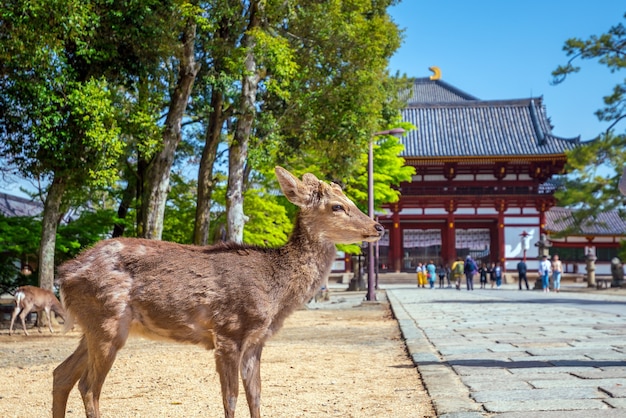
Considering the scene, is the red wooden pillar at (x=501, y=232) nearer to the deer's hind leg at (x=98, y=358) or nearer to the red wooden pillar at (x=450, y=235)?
the red wooden pillar at (x=450, y=235)

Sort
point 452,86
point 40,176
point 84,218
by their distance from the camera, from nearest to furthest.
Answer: point 40,176 → point 84,218 → point 452,86

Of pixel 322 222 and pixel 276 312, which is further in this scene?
pixel 322 222

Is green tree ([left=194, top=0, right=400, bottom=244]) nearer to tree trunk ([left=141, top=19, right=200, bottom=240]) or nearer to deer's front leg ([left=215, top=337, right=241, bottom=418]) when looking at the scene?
tree trunk ([left=141, top=19, right=200, bottom=240])

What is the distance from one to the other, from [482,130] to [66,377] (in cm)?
5024

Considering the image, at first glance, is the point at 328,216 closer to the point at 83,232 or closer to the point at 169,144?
the point at 169,144

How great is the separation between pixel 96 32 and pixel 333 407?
1050 centimetres

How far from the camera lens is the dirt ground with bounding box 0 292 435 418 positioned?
6020 mm

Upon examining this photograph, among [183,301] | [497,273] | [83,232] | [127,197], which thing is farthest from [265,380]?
[497,273]

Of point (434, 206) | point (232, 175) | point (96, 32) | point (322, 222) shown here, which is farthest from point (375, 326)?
point (434, 206)

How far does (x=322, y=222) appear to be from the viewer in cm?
525

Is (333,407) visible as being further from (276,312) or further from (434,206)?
(434,206)

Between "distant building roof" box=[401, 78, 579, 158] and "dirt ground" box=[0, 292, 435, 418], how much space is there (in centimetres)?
3817

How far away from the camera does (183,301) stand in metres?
4.76

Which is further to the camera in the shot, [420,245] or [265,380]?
[420,245]
